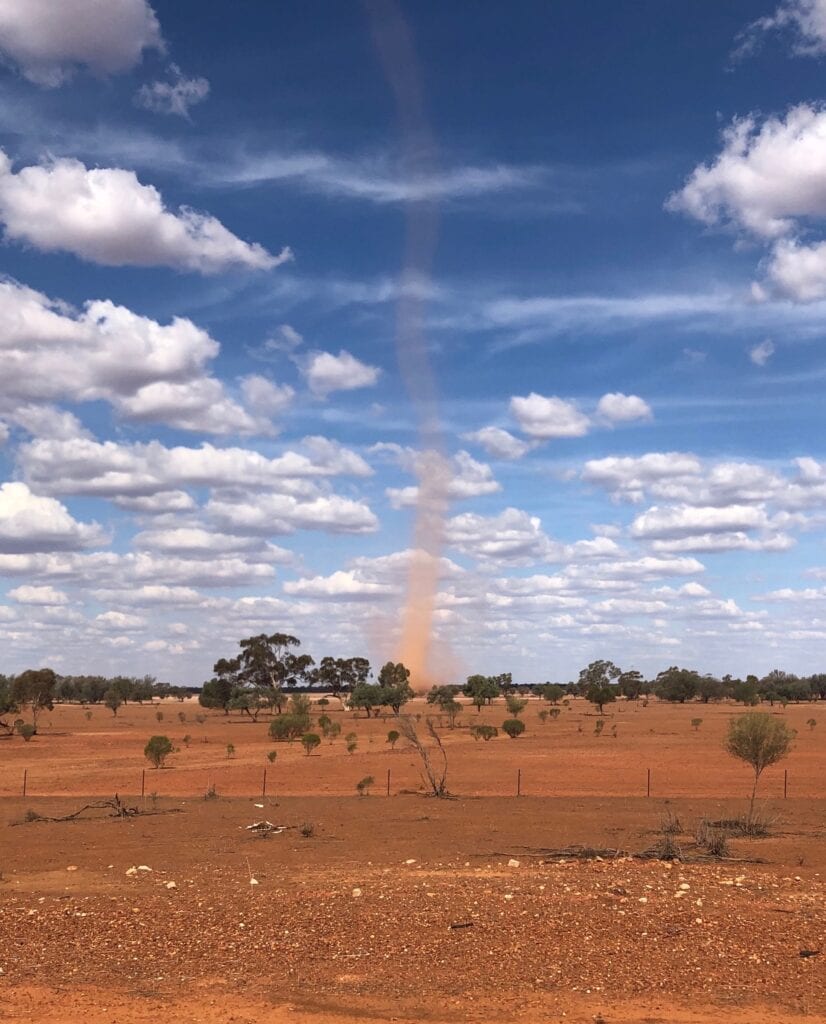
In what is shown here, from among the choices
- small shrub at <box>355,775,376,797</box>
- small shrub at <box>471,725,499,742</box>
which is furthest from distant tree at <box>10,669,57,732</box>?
small shrub at <box>355,775,376,797</box>

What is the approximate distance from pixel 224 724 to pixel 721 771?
71.3 meters

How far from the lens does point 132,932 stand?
55.7ft

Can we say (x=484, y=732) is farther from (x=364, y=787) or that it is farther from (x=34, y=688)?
(x=34, y=688)

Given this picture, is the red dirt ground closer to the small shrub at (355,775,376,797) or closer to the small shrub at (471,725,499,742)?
the small shrub at (355,775,376,797)

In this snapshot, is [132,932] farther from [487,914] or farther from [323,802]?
[323,802]

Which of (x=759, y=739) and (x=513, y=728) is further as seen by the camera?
(x=513, y=728)

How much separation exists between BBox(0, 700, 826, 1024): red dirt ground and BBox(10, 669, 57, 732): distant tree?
71.7 metres

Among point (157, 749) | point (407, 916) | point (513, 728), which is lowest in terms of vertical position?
point (157, 749)

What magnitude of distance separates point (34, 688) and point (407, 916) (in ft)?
323

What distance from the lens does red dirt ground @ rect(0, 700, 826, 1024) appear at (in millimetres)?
13508

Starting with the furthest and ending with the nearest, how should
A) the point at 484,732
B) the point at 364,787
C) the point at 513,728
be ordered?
1. the point at 513,728
2. the point at 484,732
3. the point at 364,787

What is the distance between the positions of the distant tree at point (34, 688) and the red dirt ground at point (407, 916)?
71670 millimetres

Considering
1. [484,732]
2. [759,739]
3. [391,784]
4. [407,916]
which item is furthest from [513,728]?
[407,916]

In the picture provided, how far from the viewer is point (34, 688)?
107125mm
